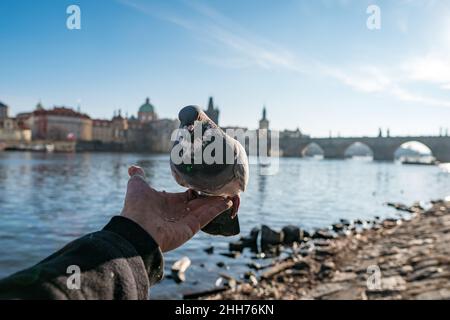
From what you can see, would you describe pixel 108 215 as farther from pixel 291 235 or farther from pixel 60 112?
pixel 60 112

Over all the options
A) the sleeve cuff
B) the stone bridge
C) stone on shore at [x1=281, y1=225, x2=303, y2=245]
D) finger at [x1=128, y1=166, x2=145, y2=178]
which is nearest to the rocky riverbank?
stone on shore at [x1=281, y1=225, x2=303, y2=245]

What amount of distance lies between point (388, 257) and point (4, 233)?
13.7 m

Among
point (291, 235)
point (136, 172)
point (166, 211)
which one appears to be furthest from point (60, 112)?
point (166, 211)

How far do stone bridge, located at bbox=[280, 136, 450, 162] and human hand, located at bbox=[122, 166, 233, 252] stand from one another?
11010cm

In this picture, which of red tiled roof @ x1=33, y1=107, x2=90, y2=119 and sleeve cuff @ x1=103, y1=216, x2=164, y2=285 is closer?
sleeve cuff @ x1=103, y1=216, x2=164, y2=285

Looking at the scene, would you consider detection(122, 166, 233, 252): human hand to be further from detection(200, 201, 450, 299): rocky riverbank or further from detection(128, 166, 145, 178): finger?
detection(200, 201, 450, 299): rocky riverbank

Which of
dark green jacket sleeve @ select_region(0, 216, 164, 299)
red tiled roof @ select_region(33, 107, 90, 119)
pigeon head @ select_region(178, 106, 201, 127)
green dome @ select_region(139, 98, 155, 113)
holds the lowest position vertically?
dark green jacket sleeve @ select_region(0, 216, 164, 299)

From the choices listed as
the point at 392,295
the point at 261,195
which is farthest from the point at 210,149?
the point at 261,195

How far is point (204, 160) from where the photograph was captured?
272 cm

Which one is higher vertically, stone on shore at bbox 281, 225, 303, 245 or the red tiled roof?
the red tiled roof

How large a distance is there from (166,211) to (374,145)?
394 ft

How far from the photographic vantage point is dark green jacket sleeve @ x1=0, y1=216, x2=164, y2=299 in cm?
137

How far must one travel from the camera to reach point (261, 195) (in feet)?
97.0
